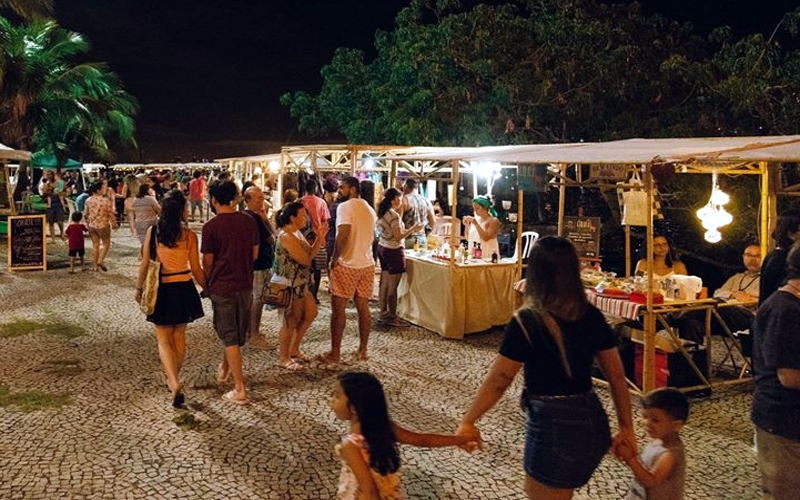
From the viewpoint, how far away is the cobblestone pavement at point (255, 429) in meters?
4.12

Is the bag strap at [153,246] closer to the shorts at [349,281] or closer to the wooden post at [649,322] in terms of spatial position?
the shorts at [349,281]

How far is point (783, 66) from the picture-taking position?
12.4 meters

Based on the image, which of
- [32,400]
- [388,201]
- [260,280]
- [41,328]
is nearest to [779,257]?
[388,201]

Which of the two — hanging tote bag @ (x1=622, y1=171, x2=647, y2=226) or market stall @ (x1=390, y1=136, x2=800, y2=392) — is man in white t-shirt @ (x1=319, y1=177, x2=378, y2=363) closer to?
market stall @ (x1=390, y1=136, x2=800, y2=392)

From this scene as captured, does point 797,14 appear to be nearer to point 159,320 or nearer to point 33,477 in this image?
point 159,320

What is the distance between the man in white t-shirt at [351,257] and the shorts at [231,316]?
1.15m

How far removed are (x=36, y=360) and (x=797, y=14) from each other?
12620 millimetres

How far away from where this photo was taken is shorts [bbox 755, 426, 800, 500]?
278 centimetres

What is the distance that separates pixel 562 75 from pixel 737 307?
966 centimetres

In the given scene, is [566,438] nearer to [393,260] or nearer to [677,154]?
[677,154]

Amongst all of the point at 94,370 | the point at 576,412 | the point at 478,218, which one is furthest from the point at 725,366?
the point at 94,370

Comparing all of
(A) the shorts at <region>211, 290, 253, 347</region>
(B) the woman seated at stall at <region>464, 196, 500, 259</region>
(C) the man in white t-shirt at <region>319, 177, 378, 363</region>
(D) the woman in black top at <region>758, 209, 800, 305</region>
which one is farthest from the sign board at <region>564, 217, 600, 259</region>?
(A) the shorts at <region>211, 290, 253, 347</region>

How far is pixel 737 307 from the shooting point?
6.55 meters

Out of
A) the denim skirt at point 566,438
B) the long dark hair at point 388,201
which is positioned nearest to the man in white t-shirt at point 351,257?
the long dark hair at point 388,201
